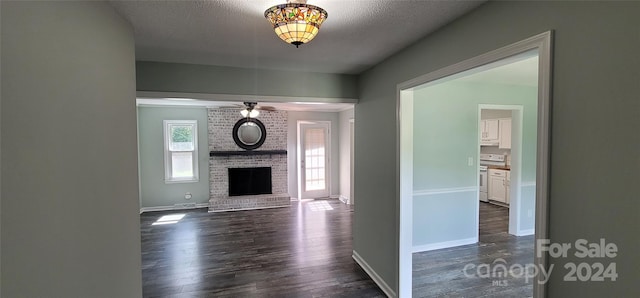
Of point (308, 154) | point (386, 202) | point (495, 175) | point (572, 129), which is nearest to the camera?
point (572, 129)

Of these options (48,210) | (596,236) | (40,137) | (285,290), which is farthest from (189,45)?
(596,236)

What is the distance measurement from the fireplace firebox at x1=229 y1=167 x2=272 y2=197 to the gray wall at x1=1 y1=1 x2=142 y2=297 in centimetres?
479

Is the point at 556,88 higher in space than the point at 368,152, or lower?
higher

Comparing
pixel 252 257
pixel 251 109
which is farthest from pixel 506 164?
pixel 252 257

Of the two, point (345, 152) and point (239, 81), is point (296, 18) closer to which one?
point (239, 81)

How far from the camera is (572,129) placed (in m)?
1.18

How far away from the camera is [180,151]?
6293 mm

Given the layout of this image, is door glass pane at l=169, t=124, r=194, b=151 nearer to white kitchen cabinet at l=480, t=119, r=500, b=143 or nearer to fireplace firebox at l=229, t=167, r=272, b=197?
fireplace firebox at l=229, t=167, r=272, b=197

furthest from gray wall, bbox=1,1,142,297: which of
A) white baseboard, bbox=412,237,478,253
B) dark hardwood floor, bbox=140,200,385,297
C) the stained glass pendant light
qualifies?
white baseboard, bbox=412,237,478,253

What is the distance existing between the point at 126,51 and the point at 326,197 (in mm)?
6052

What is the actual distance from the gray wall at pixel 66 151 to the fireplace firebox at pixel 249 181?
4785 millimetres

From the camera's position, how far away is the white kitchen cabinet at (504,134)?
5996mm

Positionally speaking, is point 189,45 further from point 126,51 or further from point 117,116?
point 117,116

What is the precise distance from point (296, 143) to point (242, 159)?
1.44 metres
